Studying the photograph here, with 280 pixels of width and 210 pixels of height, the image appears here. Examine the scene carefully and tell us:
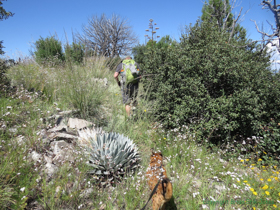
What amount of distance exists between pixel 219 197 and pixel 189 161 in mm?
939

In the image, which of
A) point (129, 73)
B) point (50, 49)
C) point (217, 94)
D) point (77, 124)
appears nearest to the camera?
point (77, 124)

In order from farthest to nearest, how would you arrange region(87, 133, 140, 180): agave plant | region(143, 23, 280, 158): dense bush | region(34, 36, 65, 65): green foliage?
1. region(34, 36, 65, 65): green foliage
2. region(143, 23, 280, 158): dense bush
3. region(87, 133, 140, 180): agave plant

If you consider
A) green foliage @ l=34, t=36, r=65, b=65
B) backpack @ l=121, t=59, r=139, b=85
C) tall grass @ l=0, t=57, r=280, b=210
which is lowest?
tall grass @ l=0, t=57, r=280, b=210

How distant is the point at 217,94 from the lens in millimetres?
5082

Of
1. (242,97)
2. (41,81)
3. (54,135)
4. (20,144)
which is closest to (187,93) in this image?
(242,97)

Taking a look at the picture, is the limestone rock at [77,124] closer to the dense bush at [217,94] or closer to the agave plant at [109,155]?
the agave plant at [109,155]

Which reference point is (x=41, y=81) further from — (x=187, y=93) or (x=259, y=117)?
(x=259, y=117)

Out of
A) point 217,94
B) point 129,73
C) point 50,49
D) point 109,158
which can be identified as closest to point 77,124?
point 109,158

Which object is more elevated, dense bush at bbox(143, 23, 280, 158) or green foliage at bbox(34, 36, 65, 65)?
green foliage at bbox(34, 36, 65, 65)

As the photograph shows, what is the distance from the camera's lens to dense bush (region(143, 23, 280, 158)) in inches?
173

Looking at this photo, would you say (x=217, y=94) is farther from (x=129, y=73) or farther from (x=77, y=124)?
(x=77, y=124)

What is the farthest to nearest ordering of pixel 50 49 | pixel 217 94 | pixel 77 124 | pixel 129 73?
pixel 50 49 < pixel 129 73 < pixel 217 94 < pixel 77 124

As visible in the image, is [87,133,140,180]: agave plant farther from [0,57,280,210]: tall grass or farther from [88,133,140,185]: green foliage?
[0,57,280,210]: tall grass

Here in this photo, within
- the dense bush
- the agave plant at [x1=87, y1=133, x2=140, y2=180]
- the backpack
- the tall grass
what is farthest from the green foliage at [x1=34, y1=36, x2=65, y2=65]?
the dense bush
